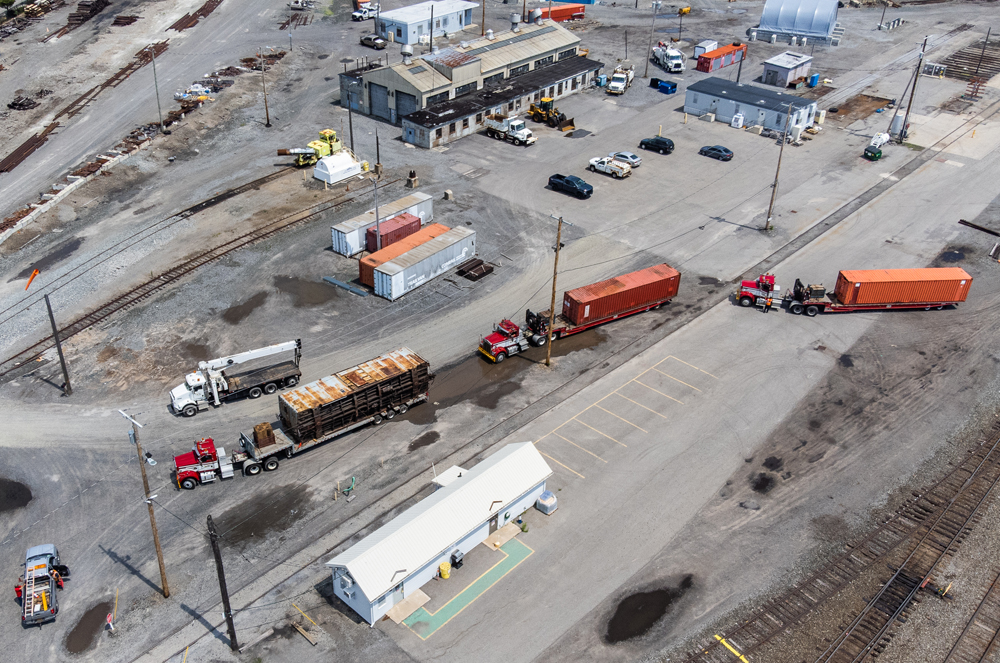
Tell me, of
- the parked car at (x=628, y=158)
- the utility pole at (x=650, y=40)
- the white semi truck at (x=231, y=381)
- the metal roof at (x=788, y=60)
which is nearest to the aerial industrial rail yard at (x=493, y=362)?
the white semi truck at (x=231, y=381)

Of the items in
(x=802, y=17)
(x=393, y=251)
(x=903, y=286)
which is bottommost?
(x=393, y=251)

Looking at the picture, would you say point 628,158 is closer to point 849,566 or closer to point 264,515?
point 849,566

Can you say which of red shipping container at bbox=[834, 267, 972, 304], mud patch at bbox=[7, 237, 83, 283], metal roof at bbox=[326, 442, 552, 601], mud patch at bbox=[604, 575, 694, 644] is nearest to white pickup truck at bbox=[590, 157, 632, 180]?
red shipping container at bbox=[834, 267, 972, 304]

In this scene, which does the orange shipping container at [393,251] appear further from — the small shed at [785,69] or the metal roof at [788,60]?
the metal roof at [788,60]

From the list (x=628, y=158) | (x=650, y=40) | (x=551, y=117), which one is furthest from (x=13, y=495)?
(x=650, y=40)

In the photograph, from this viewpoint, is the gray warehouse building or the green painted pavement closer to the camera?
the green painted pavement

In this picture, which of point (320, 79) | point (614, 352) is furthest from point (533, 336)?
point (320, 79)

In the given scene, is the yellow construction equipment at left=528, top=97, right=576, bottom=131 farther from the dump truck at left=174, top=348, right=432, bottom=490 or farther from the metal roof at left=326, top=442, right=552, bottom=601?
the metal roof at left=326, top=442, right=552, bottom=601
